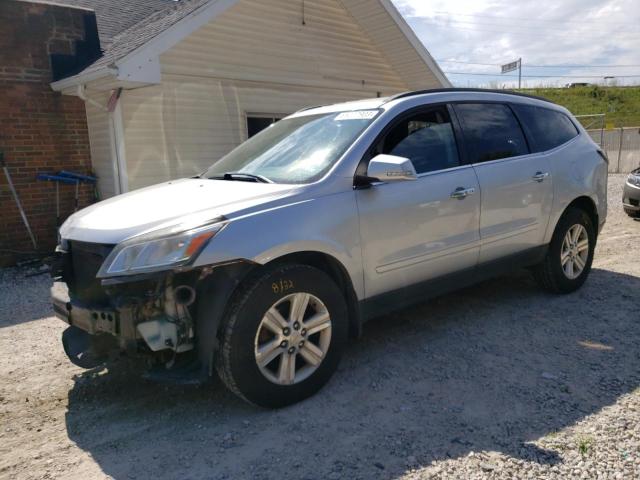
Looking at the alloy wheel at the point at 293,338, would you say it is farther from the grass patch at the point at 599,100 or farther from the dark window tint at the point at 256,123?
the grass patch at the point at 599,100

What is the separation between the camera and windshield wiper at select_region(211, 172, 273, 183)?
3.56 meters

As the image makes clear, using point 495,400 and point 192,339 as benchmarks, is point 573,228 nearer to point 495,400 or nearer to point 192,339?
point 495,400

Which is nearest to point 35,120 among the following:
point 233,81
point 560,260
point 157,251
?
point 233,81

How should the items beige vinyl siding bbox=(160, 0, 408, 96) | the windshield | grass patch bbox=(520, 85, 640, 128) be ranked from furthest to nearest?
grass patch bbox=(520, 85, 640, 128), beige vinyl siding bbox=(160, 0, 408, 96), the windshield

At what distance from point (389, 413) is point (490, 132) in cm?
257

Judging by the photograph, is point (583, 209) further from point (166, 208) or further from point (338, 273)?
point (166, 208)

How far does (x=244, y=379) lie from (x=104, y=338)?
0.84 m

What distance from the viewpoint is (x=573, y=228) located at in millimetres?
5078

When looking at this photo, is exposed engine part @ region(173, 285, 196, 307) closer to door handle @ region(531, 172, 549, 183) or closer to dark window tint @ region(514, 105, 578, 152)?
door handle @ region(531, 172, 549, 183)

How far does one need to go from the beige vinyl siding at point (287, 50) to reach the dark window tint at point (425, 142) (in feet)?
17.8

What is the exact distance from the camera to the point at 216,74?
8.68 meters

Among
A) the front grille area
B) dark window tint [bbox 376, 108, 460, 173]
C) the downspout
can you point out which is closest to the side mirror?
dark window tint [bbox 376, 108, 460, 173]

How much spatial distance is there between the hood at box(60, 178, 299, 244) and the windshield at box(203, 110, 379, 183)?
0.75 ft

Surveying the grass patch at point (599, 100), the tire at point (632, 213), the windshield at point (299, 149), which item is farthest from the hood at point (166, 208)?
the grass patch at point (599, 100)
